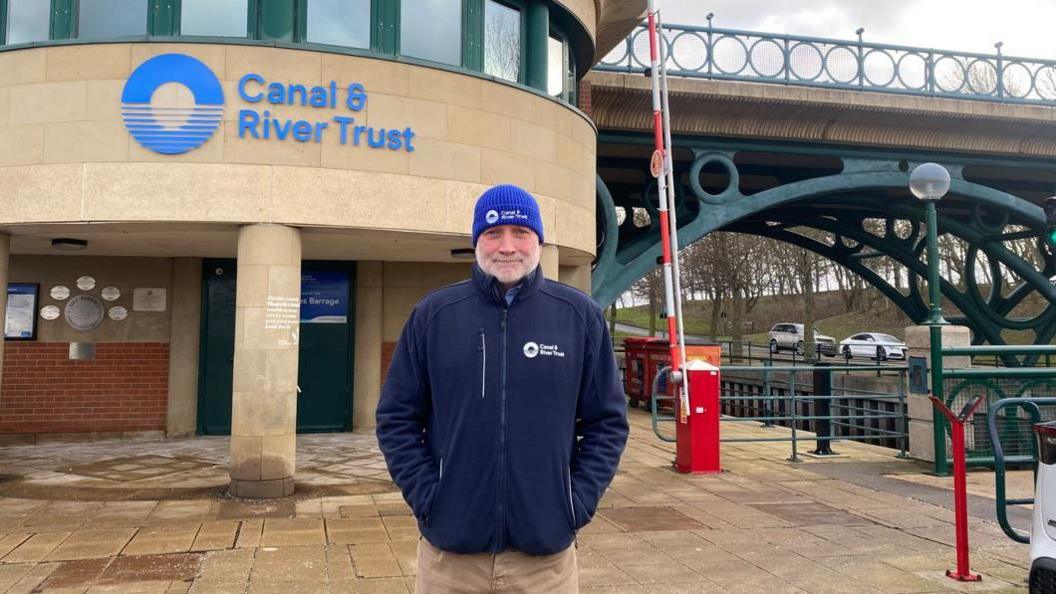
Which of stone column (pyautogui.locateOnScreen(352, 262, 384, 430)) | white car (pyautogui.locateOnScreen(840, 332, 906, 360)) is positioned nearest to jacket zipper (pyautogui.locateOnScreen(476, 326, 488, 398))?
stone column (pyautogui.locateOnScreen(352, 262, 384, 430))

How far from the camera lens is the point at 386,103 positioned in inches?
306

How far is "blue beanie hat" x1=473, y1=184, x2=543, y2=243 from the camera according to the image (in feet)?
8.32

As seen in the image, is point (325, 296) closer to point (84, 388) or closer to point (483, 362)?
point (84, 388)

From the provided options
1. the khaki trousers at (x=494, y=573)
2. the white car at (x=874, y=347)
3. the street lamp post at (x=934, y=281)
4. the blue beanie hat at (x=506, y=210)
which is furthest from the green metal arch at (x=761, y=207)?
the white car at (x=874, y=347)

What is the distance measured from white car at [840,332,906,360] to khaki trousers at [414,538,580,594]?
32765 millimetres

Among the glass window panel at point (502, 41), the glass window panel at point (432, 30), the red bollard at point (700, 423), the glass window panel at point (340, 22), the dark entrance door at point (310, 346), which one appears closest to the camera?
the glass window panel at point (340, 22)

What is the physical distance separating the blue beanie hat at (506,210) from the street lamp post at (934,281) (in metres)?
7.10

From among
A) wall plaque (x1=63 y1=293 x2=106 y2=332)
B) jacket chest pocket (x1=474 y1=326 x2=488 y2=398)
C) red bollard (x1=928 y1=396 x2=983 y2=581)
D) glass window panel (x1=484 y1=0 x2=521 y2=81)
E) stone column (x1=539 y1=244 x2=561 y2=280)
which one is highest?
glass window panel (x1=484 y1=0 x2=521 y2=81)

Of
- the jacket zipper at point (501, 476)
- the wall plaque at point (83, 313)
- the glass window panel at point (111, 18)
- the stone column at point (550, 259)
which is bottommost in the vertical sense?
the jacket zipper at point (501, 476)

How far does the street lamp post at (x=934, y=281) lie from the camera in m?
8.33

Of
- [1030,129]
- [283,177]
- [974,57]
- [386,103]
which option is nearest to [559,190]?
[386,103]

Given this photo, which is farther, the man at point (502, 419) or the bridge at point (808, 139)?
the bridge at point (808, 139)

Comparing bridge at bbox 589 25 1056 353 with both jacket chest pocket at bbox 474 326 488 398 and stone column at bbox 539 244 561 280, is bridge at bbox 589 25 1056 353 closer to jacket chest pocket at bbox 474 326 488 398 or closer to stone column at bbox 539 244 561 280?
stone column at bbox 539 244 561 280

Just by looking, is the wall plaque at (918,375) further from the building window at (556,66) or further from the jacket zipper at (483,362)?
the jacket zipper at (483,362)
